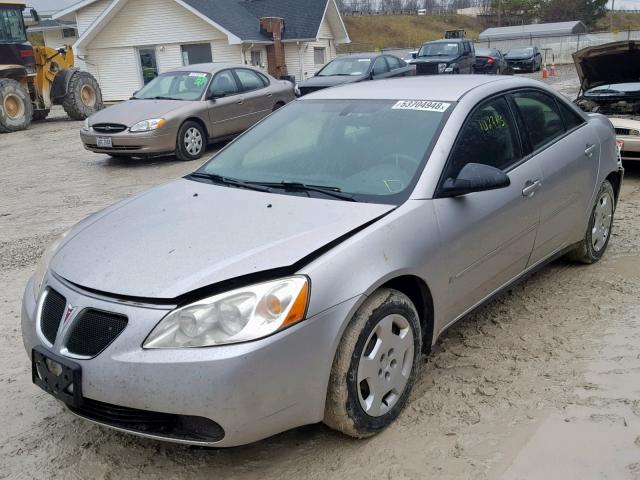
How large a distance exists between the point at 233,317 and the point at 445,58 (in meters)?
22.9

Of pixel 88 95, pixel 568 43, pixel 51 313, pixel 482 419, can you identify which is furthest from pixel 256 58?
pixel 568 43

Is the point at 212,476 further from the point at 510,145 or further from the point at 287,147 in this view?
the point at 510,145

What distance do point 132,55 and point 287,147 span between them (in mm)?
27074

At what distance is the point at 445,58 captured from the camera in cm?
2359

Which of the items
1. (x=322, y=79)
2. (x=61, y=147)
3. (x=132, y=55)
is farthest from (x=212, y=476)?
(x=132, y=55)

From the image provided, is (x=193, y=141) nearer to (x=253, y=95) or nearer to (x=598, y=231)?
(x=253, y=95)

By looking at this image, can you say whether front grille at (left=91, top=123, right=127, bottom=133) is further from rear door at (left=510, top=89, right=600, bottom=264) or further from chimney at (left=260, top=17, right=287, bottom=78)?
chimney at (left=260, top=17, right=287, bottom=78)

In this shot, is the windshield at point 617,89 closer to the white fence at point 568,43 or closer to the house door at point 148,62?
the house door at point 148,62

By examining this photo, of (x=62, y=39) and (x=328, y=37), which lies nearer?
(x=328, y=37)

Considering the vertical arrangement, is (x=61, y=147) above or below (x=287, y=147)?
below

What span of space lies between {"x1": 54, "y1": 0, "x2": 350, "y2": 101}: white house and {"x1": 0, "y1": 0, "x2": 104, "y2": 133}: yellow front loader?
8.73m

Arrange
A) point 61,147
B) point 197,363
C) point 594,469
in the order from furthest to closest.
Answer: point 61,147 < point 594,469 < point 197,363

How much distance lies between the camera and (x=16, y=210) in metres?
8.12

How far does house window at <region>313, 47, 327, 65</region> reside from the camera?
3203 centimetres
